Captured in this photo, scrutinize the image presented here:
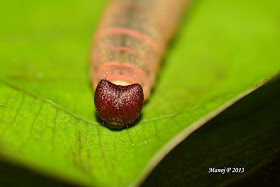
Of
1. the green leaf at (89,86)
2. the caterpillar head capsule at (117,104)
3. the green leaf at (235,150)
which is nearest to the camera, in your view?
the green leaf at (89,86)

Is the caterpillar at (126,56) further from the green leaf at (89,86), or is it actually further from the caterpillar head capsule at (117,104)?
the green leaf at (89,86)

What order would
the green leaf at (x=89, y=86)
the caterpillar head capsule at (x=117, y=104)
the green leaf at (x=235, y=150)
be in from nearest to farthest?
the green leaf at (x=89, y=86)
the green leaf at (x=235, y=150)
the caterpillar head capsule at (x=117, y=104)

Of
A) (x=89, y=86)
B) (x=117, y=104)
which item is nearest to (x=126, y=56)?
(x=89, y=86)

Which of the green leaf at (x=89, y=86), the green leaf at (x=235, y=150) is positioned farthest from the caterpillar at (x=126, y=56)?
the green leaf at (x=235, y=150)

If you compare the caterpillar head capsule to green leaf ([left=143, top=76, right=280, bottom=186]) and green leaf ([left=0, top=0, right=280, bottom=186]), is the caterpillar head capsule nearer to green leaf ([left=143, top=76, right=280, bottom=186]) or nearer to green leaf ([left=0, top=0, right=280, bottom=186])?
green leaf ([left=0, top=0, right=280, bottom=186])

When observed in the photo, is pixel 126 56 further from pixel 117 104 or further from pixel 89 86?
pixel 117 104

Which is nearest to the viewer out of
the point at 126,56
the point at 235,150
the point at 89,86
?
the point at 235,150
